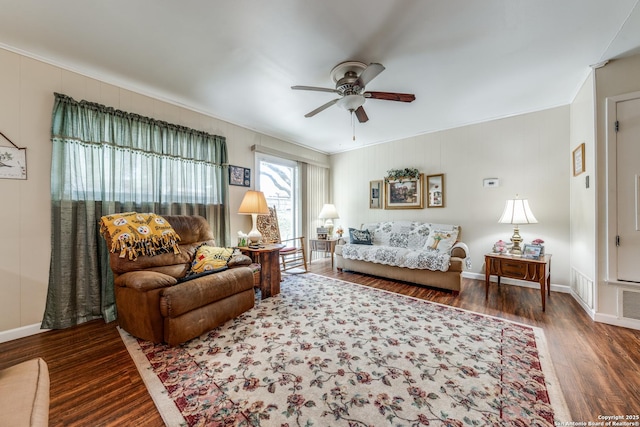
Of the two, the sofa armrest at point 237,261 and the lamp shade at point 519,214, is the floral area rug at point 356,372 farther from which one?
the lamp shade at point 519,214

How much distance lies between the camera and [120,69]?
2482 mm

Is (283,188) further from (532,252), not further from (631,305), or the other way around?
(631,305)

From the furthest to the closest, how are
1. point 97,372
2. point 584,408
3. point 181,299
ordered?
point 181,299 < point 97,372 < point 584,408

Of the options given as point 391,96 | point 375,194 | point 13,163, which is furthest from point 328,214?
point 13,163

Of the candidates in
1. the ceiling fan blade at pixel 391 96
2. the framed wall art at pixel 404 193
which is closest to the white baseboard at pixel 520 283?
the framed wall art at pixel 404 193

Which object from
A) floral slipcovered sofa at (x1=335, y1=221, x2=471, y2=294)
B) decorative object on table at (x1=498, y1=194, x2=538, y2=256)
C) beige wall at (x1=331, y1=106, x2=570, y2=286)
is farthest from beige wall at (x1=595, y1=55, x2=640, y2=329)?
floral slipcovered sofa at (x1=335, y1=221, x2=471, y2=294)

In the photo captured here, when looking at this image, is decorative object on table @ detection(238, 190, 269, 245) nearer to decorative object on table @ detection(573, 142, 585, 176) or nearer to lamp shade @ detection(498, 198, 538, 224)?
lamp shade @ detection(498, 198, 538, 224)

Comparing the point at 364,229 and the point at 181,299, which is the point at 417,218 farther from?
the point at 181,299

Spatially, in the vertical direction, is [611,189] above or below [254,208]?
above

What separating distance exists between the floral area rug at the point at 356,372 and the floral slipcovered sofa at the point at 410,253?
801mm

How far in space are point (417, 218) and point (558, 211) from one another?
190 centimetres

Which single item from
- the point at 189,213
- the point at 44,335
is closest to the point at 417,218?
the point at 189,213

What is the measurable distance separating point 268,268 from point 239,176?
166 centimetres

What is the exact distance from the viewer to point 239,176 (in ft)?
12.9
